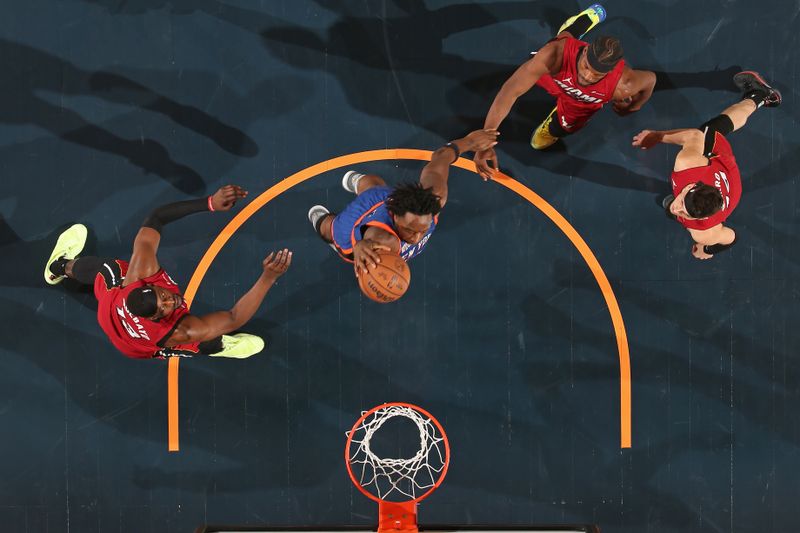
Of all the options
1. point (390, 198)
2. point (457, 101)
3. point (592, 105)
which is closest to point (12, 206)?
point (390, 198)

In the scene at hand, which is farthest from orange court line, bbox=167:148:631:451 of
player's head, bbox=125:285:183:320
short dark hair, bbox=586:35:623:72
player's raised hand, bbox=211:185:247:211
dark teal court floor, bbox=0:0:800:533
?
short dark hair, bbox=586:35:623:72

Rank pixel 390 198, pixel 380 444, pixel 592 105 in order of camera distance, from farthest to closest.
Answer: pixel 380 444 → pixel 592 105 → pixel 390 198

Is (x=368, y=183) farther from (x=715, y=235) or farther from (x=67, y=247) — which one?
(x=715, y=235)

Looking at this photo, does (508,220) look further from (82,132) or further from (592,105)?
(82,132)

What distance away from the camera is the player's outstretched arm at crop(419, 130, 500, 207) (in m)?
5.94

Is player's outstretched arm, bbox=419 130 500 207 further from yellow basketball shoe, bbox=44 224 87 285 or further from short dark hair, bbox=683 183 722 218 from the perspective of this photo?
yellow basketball shoe, bbox=44 224 87 285

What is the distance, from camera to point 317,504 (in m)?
7.38

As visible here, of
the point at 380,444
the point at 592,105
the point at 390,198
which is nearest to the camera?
the point at 390,198

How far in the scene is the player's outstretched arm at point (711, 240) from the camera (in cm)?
681

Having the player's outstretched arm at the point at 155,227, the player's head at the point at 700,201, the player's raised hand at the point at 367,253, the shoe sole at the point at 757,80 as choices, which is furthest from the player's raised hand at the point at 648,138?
the player's outstretched arm at the point at 155,227

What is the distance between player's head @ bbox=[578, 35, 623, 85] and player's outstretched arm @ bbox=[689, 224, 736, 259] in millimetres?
2017

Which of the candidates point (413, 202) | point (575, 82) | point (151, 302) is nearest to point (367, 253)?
point (413, 202)

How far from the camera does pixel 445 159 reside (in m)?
6.14

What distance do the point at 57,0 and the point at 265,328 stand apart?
4305 millimetres
